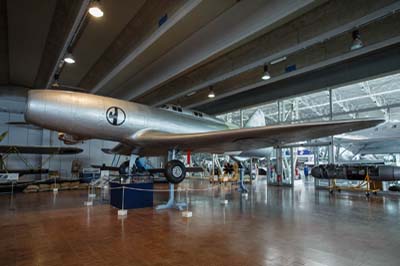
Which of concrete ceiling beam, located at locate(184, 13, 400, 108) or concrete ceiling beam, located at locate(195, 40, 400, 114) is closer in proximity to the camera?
concrete ceiling beam, located at locate(184, 13, 400, 108)

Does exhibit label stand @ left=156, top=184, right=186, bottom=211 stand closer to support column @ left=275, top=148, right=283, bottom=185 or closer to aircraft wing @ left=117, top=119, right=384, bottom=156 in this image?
aircraft wing @ left=117, top=119, right=384, bottom=156

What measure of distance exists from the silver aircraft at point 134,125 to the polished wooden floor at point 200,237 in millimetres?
1511

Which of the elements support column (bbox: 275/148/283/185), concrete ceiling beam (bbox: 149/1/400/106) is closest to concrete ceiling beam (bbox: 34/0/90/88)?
concrete ceiling beam (bbox: 149/1/400/106)

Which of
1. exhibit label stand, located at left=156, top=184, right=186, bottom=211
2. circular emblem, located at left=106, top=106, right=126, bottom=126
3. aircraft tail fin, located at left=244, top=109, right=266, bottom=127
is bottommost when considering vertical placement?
exhibit label stand, located at left=156, top=184, right=186, bottom=211

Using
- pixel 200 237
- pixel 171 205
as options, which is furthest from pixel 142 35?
pixel 200 237

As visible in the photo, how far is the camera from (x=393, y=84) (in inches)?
391

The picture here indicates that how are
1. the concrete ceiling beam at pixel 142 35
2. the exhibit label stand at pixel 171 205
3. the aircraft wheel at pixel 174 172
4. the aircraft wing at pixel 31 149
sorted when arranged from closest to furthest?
the concrete ceiling beam at pixel 142 35 → the aircraft wheel at pixel 174 172 → the exhibit label stand at pixel 171 205 → the aircraft wing at pixel 31 149

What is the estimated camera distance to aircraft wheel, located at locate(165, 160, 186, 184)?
5328 mm

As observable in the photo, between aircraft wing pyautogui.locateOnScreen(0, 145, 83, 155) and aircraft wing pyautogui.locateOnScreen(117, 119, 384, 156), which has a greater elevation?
aircraft wing pyautogui.locateOnScreen(117, 119, 384, 156)

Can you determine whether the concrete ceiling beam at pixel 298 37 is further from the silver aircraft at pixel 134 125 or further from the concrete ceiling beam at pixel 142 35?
the concrete ceiling beam at pixel 142 35

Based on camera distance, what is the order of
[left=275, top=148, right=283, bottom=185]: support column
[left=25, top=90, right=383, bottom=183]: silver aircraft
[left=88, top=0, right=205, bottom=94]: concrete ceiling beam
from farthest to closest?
[left=275, top=148, right=283, bottom=185]: support column, [left=88, top=0, right=205, bottom=94]: concrete ceiling beam, [left=25, top=90, right=383, bottom=183]: silver aircraft

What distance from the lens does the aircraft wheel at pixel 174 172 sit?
5.33 meters

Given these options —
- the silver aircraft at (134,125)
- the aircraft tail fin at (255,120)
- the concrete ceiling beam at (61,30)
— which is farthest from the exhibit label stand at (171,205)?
the concrete ceiling beam at (61,30)

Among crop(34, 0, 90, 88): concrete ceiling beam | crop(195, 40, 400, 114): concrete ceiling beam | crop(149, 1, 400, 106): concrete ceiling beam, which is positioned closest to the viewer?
crop(149, 1, 400, 106): concrete ceiling beam
